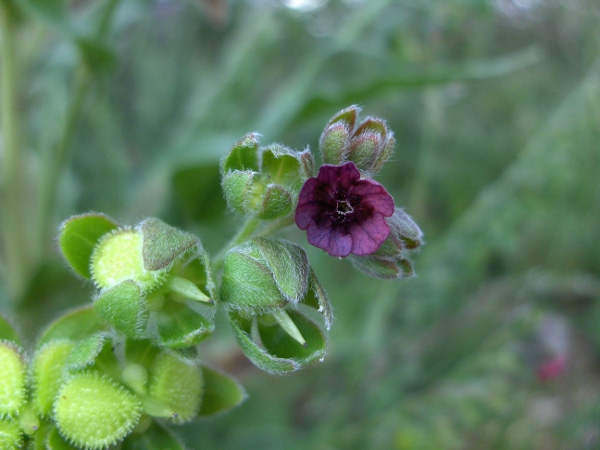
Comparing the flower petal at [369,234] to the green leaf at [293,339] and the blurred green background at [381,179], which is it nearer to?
the green leaf at [293,339]

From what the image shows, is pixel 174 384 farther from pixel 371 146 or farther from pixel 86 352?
pixel 371 146

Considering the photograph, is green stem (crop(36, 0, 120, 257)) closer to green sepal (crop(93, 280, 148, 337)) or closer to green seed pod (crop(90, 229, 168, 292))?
green seed pod (crop(90, 229, 168, 292))

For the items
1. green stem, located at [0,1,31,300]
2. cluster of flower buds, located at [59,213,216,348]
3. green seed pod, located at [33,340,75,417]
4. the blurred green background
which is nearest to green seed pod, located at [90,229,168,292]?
cluster of flower buds, located at [59,213,216,348]

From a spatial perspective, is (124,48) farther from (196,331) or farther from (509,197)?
(196,331)

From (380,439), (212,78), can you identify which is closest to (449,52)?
(212,78)

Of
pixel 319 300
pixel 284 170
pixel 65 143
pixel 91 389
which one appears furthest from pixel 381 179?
pixel 91 389

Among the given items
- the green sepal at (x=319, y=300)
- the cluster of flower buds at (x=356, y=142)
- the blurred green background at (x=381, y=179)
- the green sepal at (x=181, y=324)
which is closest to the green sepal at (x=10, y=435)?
the green sepal at (x=181, y=324)

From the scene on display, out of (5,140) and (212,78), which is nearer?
(5,140)
